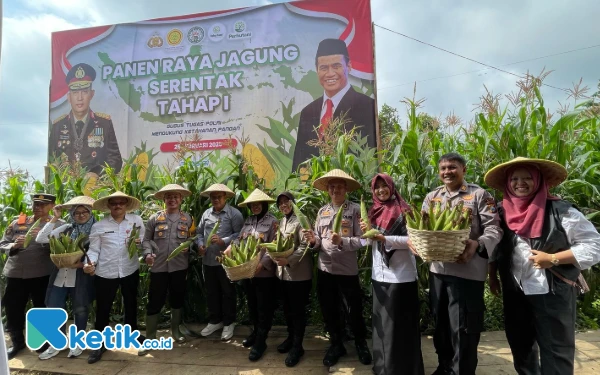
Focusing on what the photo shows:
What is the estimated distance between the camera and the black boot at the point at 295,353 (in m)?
3.14

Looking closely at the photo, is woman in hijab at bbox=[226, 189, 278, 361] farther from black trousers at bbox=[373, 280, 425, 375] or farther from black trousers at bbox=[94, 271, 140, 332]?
black trousers at bbox=[94, 271, 140, 332]

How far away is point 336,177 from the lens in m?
3.08

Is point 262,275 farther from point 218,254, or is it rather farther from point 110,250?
point 110,250

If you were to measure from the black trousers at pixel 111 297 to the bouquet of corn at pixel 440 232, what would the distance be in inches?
120

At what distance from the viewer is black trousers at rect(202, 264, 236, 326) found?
3.80 metres

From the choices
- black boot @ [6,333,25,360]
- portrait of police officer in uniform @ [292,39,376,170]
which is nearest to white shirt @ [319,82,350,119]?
portrait of police officer in uniform @ [292,39,376,170]

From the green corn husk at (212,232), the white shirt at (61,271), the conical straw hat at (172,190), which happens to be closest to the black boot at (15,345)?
the white shirt at (61,271)

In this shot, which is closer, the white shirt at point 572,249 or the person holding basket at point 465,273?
the white shirt at point 572,249

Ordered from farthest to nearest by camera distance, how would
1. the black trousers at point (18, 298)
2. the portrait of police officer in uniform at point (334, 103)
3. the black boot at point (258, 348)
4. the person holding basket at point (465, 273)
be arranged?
the portrait of police officer in uniform at point (334, 103), the black trousers at point (18, 298), the black boot at point (258, 348), the person holding basket at point (465, 273)

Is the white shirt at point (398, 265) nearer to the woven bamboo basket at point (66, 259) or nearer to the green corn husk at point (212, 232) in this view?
the green corn husk at point (212, 232)

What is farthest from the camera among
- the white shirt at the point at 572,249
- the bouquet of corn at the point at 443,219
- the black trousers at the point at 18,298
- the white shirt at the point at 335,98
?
the white shirt at the point at 335,98

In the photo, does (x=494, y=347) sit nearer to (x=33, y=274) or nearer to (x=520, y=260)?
(x=520, y=260)

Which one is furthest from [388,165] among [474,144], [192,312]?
[192,312]

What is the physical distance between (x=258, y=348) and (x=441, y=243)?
2.24 meters
